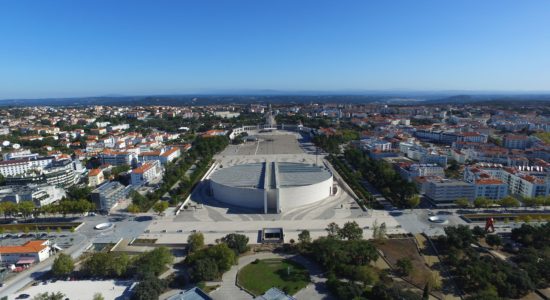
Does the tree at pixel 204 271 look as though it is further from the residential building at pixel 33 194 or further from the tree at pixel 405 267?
the residential building at pixel 33 194

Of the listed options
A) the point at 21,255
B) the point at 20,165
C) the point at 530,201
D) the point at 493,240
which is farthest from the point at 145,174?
the point at 530,201

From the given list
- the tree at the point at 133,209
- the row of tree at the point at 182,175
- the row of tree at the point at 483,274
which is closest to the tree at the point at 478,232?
the row of tree at the point at 483,274

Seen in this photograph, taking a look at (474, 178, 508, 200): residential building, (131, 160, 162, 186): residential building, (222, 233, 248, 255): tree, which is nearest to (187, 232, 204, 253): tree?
(222, 233, 248, 255): tree

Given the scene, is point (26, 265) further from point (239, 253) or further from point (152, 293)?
point (239, 253)

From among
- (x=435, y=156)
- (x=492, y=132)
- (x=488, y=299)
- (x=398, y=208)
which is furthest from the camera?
(x=492, y=132)

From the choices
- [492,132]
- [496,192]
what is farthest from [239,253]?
[492,132]

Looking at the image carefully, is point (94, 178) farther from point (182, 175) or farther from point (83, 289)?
point (83, 289)

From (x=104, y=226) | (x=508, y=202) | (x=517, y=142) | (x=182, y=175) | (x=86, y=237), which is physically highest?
(x=517, y=142)
